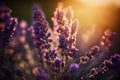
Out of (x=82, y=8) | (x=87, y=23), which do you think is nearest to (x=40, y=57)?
(x=87, y=23)

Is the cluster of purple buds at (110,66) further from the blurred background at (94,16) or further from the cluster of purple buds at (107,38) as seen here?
the blurred background at (94,16)

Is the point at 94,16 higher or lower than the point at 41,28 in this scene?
higher

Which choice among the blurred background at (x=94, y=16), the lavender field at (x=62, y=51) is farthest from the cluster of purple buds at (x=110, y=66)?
the blurred background at (x=94, y=16)

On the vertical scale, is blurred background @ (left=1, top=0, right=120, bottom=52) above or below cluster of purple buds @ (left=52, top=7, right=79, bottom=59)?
above

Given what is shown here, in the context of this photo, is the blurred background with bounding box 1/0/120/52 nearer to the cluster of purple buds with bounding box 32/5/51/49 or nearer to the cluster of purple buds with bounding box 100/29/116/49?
the cluster of purple buds with bounding box 100/29/116/49

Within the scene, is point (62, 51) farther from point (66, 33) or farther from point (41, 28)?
point (41, 28)

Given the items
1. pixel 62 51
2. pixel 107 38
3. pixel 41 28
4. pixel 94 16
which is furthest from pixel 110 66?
pixel 94 16

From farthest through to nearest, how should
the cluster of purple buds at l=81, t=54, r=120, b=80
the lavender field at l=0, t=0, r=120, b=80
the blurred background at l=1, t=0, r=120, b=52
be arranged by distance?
the blurred background at l=1, t=0, r=120, b=52
the lavender field at l=0, t=0, r=120, b=80
the cluster of purple buds at l=81, t=54, r=120, b=80

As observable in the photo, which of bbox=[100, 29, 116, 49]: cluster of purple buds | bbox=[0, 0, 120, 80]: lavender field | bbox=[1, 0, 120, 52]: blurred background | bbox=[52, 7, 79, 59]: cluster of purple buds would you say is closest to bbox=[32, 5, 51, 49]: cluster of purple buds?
bbox=[0, 0, 120, 80]: lavender field

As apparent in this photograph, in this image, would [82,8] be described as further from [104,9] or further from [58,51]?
[58,51]

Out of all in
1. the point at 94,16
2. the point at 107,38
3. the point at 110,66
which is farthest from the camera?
the point at 94,16

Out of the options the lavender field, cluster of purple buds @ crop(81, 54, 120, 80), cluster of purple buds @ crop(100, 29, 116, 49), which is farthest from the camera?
cluster of purple buds @ crop(100, 29, 116, 49)
